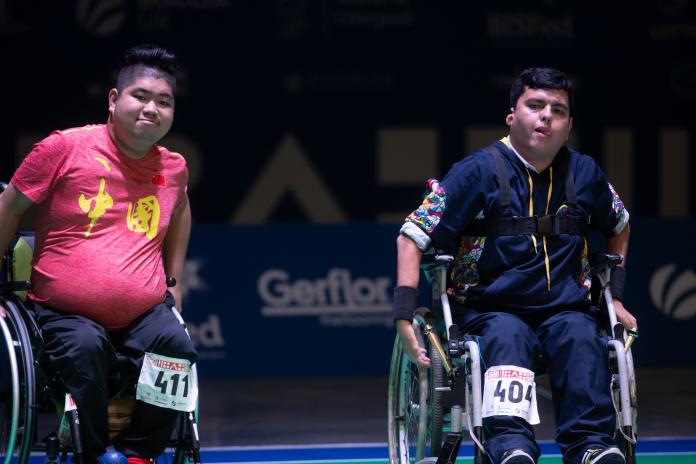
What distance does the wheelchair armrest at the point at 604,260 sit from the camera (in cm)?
445

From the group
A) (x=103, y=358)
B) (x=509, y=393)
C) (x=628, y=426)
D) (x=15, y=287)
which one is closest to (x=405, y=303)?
(x=509, y=393)

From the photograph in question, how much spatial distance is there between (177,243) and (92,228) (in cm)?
38

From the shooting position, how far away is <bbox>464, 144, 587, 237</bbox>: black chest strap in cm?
441

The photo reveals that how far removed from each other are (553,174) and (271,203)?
19.8 ft

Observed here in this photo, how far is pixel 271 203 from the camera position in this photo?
10438 mm

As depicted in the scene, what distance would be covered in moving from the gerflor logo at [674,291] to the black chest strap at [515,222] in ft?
13.0

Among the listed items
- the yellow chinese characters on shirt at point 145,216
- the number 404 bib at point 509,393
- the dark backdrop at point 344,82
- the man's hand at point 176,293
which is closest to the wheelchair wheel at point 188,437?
the man's hand at point 176,293

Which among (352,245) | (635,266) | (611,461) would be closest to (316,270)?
(352,245)

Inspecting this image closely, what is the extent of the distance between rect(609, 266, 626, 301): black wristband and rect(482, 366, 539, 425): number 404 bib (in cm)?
59

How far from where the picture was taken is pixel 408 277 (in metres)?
4.41

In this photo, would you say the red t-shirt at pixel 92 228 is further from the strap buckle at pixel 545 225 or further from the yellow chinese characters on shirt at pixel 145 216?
the strap buckle at pixel 545 225

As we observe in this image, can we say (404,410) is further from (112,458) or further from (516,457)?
(112,458)

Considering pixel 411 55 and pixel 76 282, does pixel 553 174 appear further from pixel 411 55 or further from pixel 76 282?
pixel 411 55

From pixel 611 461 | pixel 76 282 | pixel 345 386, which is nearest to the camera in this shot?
pixel 611 461
